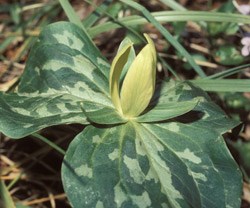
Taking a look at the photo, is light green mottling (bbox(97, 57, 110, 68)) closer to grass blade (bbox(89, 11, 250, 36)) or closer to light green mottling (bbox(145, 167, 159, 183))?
grass blade (bbox(89, 11, 250, 36))

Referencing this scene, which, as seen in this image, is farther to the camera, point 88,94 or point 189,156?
point 88,94

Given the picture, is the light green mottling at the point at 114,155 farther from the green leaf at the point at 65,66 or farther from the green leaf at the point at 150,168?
the green leaf at the point at 65,66

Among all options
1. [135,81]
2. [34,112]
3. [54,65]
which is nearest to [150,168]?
[135,81]

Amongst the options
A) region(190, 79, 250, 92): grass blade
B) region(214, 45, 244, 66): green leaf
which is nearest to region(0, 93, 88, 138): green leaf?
region(190, 79, 250, 92): grass blade

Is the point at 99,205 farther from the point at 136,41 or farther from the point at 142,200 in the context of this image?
the point at 136,41

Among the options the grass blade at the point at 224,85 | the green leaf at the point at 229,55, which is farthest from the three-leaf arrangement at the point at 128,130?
the green leaf at the point at 229,55

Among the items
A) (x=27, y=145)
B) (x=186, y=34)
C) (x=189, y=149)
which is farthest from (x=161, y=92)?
(x=186, y=34)

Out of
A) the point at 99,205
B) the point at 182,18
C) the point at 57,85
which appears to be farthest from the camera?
the point at 182,18
